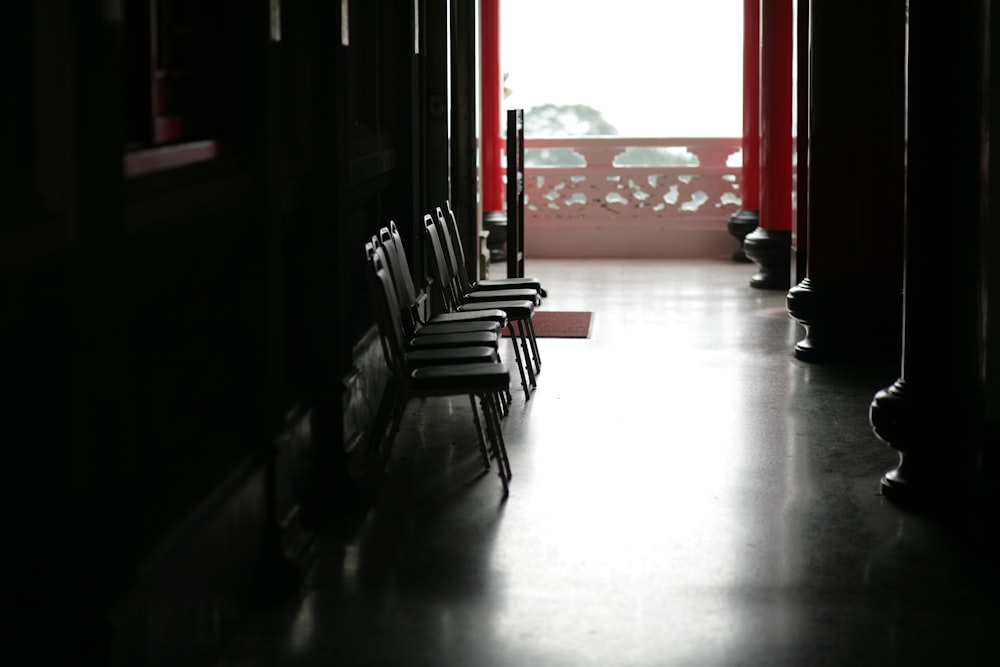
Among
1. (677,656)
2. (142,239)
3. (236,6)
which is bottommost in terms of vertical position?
(677,656)

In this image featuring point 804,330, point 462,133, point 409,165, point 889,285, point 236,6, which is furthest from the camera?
point 462,133

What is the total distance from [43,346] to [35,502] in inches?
9.2

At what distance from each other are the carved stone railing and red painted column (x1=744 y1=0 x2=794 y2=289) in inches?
83.4

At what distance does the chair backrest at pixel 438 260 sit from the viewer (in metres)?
5.71

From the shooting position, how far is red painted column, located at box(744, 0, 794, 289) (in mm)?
9789

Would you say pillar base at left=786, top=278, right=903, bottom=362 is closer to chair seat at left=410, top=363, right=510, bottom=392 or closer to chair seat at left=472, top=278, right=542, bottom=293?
chair seat at left=472, top=278, right=542, bottom=293

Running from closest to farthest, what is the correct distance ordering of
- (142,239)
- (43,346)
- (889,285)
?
1. (43,346)
2. (142,239)
3. (889,285)

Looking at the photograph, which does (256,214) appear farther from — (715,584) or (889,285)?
(889,285)

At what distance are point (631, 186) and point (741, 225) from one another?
1247 millimetres

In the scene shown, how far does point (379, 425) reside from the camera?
15.2 feet

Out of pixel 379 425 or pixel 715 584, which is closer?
pixel 715 584

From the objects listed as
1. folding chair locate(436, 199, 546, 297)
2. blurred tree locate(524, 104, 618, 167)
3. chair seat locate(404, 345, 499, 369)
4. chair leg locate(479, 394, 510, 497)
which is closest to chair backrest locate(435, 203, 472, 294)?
folding chair locate(436, 199, 546, 297)

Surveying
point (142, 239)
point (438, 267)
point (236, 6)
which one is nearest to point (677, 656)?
point (142, 239)

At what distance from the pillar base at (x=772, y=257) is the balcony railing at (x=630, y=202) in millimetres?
2313
